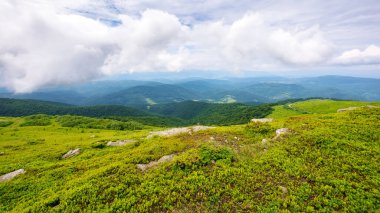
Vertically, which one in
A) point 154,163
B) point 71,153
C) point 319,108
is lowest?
point 319,108

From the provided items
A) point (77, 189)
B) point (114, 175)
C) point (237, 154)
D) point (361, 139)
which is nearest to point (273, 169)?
point (237, 154)

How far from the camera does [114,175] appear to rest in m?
11.6

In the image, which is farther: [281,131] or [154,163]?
[281,131]

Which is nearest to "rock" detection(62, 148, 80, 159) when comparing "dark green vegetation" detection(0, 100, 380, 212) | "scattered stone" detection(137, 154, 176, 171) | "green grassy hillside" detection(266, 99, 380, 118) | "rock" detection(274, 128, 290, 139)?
"dark green vegetation" detection(0, 100, 380, 212)

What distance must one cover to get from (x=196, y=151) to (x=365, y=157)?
11578mm

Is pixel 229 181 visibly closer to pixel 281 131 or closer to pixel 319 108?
pixel 281 131

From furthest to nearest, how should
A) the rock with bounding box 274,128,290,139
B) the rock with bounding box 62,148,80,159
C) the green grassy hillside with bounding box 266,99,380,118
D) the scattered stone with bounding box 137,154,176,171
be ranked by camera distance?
1. the green grassy hillside with bounding box 266,99,380,118
2. the rock with bounding box 62,148,80,159
3. the rock with bounding box 274,128,290,139
4. the scattered stone with bounding box 137,154,176,171

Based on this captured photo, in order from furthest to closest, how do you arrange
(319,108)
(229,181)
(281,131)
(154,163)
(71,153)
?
1. (319,108)
2. (71,153)
3. (281,131)
4. (154,163)
5. (229,181)

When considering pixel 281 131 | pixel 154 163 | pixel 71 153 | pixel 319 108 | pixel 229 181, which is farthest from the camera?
pixel 319 108

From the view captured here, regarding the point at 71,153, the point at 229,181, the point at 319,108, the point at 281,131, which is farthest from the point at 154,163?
the point at 319,108

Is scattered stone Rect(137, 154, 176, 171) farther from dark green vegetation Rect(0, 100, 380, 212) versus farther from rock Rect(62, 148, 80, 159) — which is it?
rock Rect(62, 148, 80, 159)

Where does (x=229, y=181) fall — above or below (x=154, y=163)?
above

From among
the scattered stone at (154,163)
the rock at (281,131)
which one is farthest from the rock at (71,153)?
the rock at (281,131)

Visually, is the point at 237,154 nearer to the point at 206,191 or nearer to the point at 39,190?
the point at 206,191
